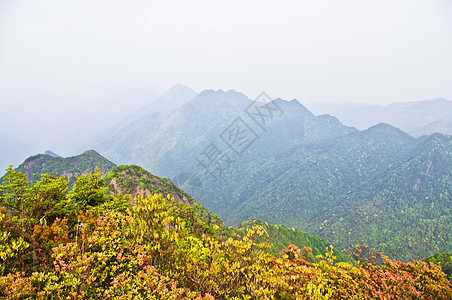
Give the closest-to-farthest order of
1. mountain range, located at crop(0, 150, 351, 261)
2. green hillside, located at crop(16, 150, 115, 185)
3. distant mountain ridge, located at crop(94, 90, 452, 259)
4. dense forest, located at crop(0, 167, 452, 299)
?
dense forest, located at crop(0, 167, 452, 299), mountain range, located at crop(0, 150, 351, 261), green hillside, located at crop(16, 150, 115, 185), distant mountain ridge, located at crop(94, 90, 452, 259)

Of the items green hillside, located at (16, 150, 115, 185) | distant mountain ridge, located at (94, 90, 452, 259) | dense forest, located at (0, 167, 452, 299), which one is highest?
green hillside, located at (16, 150, 115, 185)

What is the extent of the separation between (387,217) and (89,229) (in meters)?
116

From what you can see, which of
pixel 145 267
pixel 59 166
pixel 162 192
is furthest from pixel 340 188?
pixel 59 166

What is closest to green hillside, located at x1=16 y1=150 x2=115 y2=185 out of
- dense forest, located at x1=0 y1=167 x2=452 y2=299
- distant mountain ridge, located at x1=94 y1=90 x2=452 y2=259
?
distant mountain ridge, located at x1=94 y1=90 x2=452 y2=259

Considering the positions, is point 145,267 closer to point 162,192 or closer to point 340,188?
point 162,192

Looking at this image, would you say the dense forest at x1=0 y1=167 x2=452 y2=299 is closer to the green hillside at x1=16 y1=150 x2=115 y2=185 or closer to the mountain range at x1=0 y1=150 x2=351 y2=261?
the mountain range at x1=0 y1=150 x2=351 y2=261

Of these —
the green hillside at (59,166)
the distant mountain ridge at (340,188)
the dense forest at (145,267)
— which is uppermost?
the green hillside at (59,166)

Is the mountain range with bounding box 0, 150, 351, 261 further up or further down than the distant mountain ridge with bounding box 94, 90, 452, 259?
further up

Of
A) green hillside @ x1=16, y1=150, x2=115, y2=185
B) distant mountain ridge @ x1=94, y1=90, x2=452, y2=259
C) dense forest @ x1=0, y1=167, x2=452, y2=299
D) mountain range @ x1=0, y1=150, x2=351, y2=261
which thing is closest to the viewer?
dense forest @ x1=0, y1=167, x2=452, y2=299

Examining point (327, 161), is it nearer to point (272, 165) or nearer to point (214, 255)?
point (272, 165)

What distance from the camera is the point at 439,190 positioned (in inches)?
3620

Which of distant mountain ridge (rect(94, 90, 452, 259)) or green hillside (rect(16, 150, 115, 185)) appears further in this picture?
distant mountain ridge (rect(94, 90, 452, 259))

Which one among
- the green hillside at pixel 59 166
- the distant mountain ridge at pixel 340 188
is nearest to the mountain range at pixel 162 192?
the green hillside at pixel 59 166

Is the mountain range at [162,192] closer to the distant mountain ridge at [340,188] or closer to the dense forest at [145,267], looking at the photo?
the dense forest at [145,267]
